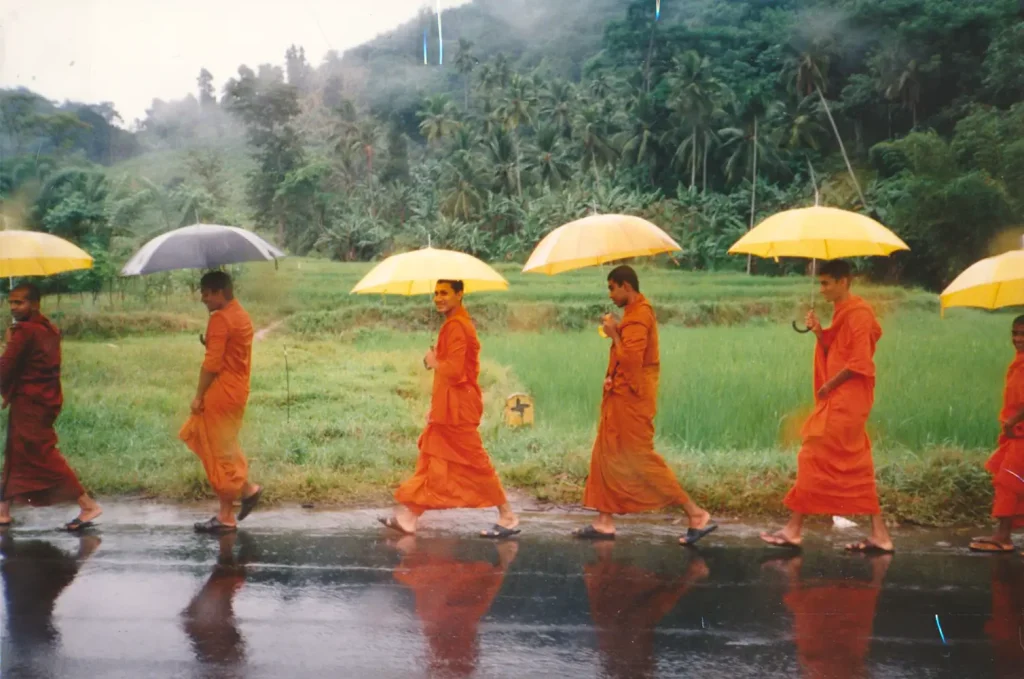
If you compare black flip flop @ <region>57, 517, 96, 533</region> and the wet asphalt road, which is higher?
black flip flop @ <region>57, 517, 96, 533</region>

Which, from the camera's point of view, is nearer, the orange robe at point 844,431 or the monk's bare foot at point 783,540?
the orange robe at point 844,431

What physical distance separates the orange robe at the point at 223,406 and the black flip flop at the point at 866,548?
3.57m

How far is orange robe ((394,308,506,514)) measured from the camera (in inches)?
220

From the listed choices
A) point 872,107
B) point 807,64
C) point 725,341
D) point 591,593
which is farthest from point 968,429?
point 591,593

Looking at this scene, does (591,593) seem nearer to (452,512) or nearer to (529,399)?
(452,512)

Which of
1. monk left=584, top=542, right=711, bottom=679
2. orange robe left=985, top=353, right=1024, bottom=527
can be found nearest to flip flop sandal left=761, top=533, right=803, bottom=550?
monk left=584, top=542, right=711, bottom=679

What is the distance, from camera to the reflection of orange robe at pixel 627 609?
3863 mm

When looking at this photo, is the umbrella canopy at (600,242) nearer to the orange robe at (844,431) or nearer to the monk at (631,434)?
the monk at (631,434)

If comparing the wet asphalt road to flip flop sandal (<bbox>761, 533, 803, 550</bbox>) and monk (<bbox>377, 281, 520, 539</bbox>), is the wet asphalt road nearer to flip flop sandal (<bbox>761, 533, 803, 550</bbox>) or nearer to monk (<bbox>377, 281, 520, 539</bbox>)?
flip flop sandal (<bbox>761, 533, 803, 550</bbox>)

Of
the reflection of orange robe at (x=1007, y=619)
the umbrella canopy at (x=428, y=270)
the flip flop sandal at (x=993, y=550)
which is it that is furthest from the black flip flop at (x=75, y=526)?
the flip flop sandal at (x=993, y=550)

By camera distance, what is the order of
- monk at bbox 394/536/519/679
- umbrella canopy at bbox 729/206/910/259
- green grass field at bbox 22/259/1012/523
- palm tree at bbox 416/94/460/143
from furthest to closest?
palm tree at bbox 416/94/460/143 → green grass field at bbox 22/259/1012/523 → umbrella canopy at bbox 729/206/910/259 → monk at bbox 394/536/519/679

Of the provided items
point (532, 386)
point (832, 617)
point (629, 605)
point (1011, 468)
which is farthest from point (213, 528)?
point (1011, 468)

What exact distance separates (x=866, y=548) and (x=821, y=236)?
5.89ft

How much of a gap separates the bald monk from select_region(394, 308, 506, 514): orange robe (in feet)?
5.88
